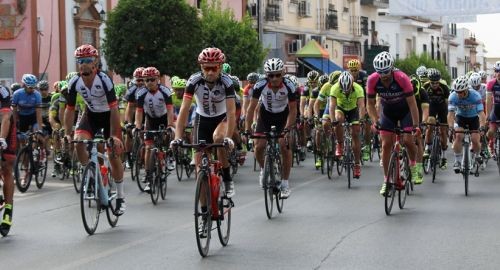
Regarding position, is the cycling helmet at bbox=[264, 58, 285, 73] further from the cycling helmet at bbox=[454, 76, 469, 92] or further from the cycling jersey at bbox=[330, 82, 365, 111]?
the cycling jersey at bbox=[330, 82, 365, 111]

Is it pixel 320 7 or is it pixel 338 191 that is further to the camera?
pixel 320 7

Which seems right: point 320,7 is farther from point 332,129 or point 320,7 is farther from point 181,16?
point 332,129

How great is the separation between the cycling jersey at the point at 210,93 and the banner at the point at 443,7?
67.5 ft

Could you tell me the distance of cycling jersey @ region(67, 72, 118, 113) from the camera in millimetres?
11703

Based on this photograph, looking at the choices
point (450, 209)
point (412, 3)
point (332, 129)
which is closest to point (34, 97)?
point (332, 129)

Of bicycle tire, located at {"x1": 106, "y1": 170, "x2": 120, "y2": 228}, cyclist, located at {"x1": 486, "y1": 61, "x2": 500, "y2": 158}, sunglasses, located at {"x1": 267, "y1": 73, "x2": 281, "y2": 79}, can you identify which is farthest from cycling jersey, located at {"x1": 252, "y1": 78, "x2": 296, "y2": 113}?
cyclist, located at {"x1": 486, "y1": 61, "x2": 500, "y2": 158}

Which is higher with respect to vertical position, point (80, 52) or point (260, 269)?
point (80, 52)

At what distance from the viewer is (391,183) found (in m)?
12.8

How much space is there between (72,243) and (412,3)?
72.9 feet

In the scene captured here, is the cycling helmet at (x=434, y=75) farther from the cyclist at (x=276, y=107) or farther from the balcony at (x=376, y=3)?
the balcony at (x=376, y=3)

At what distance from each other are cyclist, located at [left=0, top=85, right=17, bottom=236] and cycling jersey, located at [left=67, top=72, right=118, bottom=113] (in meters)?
0.73

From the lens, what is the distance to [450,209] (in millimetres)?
13477

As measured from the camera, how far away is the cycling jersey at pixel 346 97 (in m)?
17.8

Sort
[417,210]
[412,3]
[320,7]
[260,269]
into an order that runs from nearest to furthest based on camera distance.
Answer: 1. [260,269]
2. [417,210]
3. [412,3]
4. [320,7]
